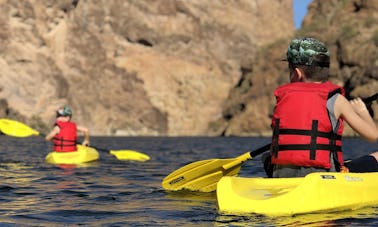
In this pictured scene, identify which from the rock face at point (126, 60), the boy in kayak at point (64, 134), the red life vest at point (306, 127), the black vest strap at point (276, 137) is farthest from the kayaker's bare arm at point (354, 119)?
the rock face at point (126, 60)

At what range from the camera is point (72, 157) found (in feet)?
49.1

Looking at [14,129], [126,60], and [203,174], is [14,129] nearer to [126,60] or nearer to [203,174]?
[203,174]

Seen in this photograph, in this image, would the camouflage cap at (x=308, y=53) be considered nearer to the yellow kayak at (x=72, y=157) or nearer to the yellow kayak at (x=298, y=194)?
the yellow kayak at (x=298, y=194)

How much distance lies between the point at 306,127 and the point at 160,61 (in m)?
81.1

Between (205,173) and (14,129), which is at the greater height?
(205,173)

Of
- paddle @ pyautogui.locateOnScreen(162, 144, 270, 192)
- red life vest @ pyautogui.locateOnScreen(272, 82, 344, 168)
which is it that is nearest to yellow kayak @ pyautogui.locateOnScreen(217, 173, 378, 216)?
red life vest @ pyautogui.locateOnScreen(272, 82, 344, 168)

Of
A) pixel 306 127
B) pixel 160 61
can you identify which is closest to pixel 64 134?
pixel 306 127

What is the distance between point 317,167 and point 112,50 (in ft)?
257

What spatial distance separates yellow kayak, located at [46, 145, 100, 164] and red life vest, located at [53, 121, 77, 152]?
0.18 meters

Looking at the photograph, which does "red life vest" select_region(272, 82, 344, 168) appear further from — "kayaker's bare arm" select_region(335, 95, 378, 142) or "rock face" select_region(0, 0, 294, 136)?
"rock face" select_region(0, 0, 294, 136)

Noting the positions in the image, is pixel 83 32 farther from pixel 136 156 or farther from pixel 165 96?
pixel 136 156

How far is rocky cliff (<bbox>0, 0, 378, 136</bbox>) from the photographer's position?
70.9 meters

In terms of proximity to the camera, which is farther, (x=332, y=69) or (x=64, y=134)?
(x=332, y=69)

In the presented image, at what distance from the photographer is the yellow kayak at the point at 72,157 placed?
14.7m
